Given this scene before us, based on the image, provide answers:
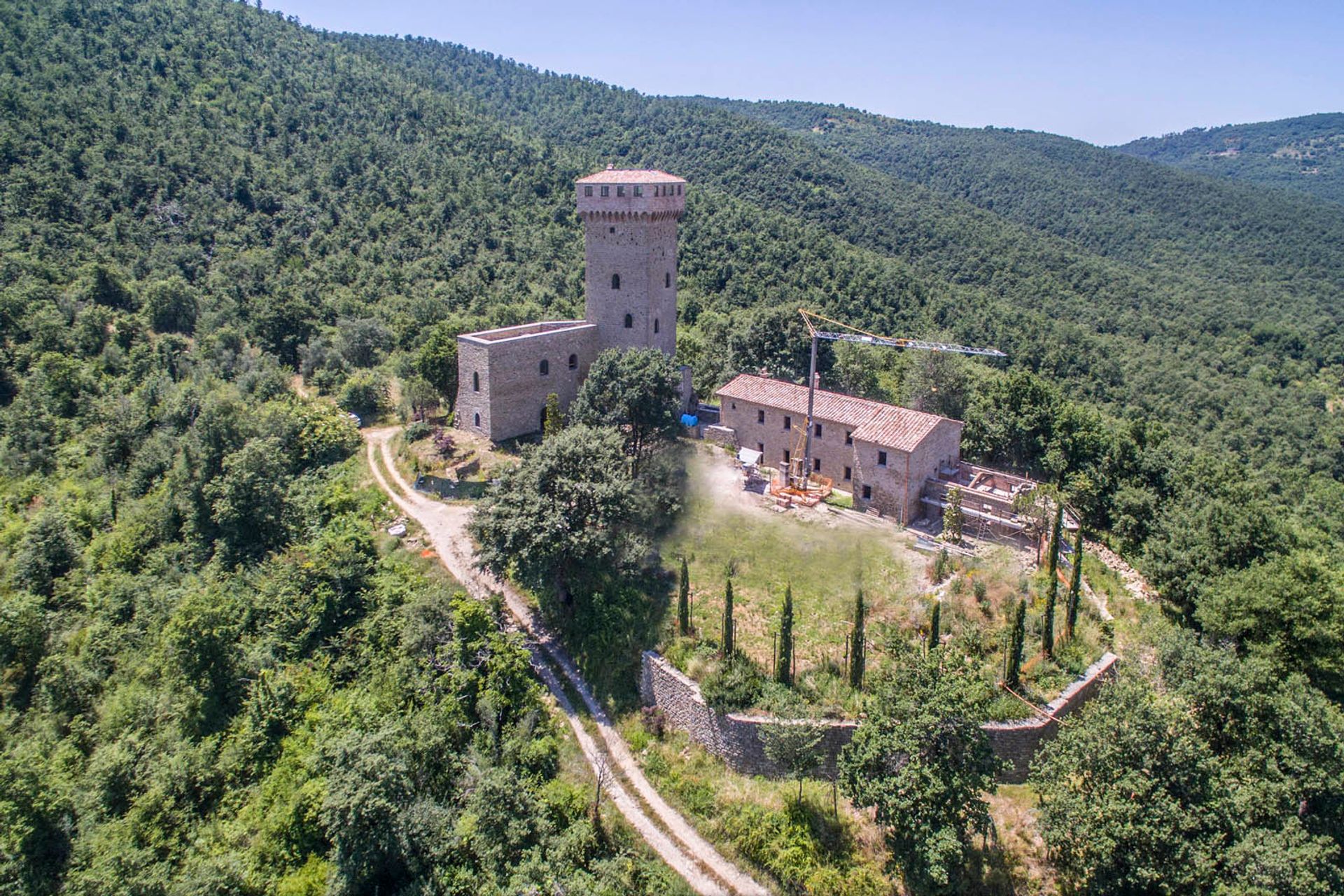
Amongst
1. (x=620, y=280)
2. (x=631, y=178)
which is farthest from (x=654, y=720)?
(x=631, y=178)

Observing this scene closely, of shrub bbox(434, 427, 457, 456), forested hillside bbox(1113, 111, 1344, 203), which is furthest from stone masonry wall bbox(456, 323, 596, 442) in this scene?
forested hillside bbox(1113, 111, 1344, 203)

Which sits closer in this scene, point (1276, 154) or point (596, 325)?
point (596, 325)

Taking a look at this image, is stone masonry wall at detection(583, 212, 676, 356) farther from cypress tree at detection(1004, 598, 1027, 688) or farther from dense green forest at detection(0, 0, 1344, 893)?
cypress tree at detection(1004, 598, 1027, 688)

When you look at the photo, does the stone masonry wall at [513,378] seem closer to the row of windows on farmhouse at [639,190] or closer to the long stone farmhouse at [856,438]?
the row of windows on farmhouse at [639,190]

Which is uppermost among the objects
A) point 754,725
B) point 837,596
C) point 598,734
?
point 837,596

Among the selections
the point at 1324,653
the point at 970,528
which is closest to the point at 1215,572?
the point at 1324,653

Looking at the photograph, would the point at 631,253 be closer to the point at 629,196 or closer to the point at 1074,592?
the point at 629,196
